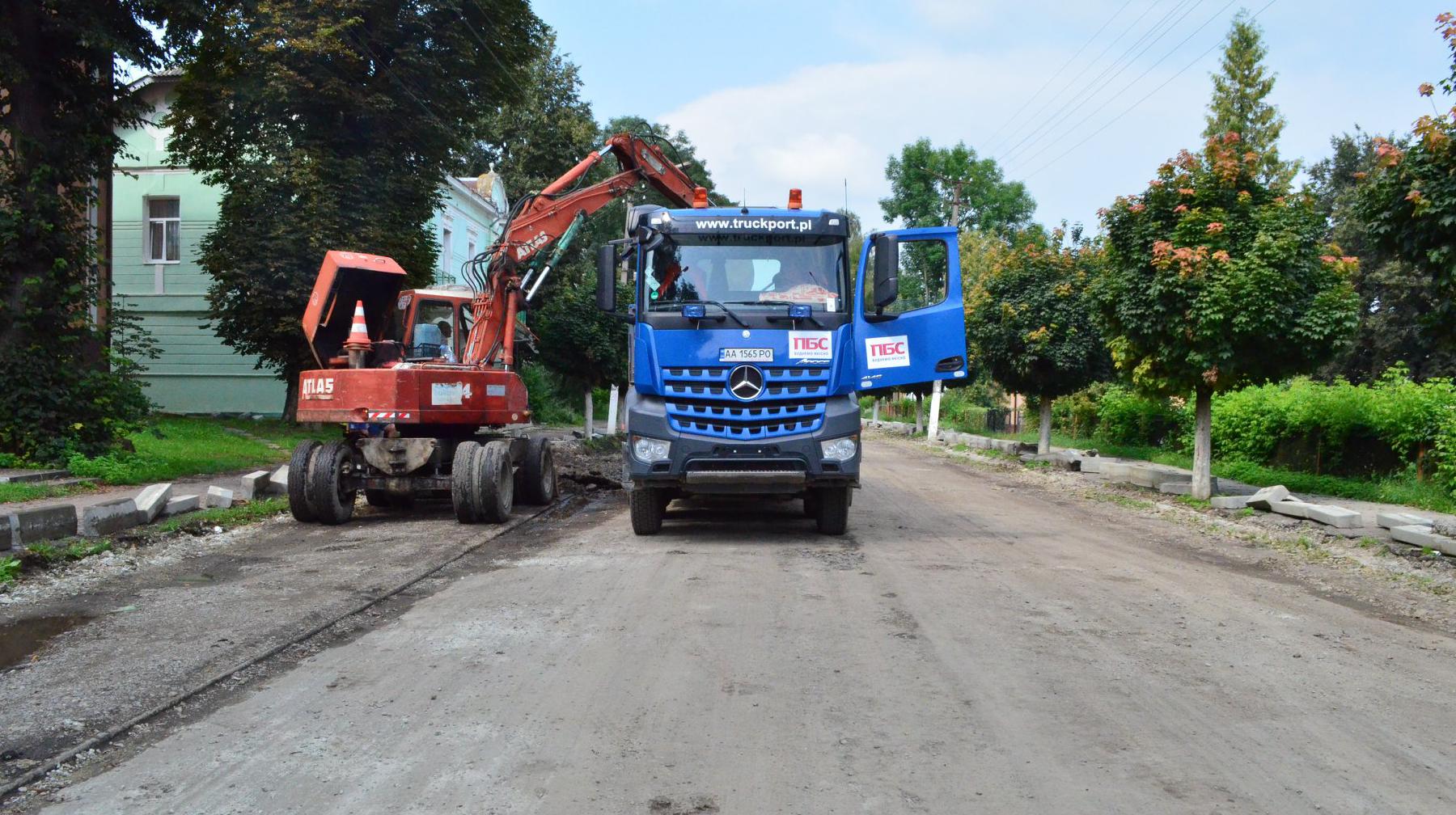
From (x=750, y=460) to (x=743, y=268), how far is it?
2004 mm

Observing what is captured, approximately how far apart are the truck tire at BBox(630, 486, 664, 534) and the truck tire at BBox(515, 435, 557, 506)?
3.41m

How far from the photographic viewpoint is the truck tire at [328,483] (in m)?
12.3

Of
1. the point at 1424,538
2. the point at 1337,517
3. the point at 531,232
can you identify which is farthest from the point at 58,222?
the point at 1424,538

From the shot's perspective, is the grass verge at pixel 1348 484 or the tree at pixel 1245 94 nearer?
the grass verge at pixel 1348 484

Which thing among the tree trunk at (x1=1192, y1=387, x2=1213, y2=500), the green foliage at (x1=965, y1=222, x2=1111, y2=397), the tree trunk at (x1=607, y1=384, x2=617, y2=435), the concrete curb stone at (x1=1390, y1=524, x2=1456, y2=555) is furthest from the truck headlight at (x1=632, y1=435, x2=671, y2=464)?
the tree trunk at (x1=607, y1=384, x2=617, y2=435)

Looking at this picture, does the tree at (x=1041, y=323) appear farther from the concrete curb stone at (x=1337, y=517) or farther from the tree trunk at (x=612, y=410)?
the concrete curb stone at (x=1337, y=517)

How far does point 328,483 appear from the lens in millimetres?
12367

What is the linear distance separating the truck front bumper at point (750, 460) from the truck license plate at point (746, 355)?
775 mm

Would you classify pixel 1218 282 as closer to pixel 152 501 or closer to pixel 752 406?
pixel 752 406

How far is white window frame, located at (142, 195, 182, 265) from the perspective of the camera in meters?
31.5

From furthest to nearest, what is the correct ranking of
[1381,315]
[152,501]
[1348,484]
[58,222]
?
[1381,315] < [1348,484] < [58,222] < [152,501]

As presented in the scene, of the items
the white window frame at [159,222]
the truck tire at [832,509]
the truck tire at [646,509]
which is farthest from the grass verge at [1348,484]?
the white window frame at [159,222]

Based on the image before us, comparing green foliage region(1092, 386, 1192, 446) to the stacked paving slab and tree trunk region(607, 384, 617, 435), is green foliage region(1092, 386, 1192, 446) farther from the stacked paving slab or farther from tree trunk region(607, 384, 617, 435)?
the stacked paving slab

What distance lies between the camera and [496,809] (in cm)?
406
